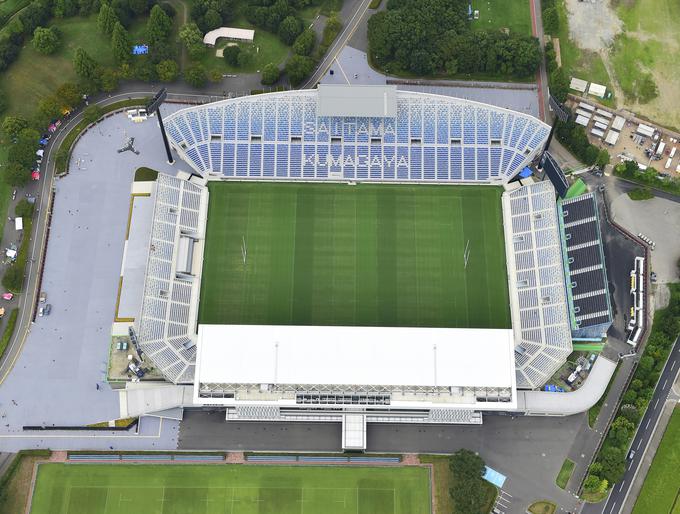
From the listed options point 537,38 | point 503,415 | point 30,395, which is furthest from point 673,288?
point 30,395

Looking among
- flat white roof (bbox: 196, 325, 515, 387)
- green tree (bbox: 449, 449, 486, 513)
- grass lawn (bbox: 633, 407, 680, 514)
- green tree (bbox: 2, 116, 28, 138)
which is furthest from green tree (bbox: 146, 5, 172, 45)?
grass lawn (bbox: 633, 407, 680, 514)

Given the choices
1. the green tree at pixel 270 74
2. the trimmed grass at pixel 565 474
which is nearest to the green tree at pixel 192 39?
the green tree at pixel 270 74

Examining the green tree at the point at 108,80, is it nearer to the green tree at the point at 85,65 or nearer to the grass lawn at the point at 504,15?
the green tree at the point at 85,65

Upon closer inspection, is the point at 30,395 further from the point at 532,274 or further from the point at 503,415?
the point at 532,274

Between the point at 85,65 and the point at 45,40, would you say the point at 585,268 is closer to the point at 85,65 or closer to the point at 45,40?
the point at 85,65

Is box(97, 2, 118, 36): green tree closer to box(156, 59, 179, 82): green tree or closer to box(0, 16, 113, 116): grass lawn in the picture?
box(0, 16, 113, 116): grass lawn

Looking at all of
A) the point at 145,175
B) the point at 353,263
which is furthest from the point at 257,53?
the point at 353,263
